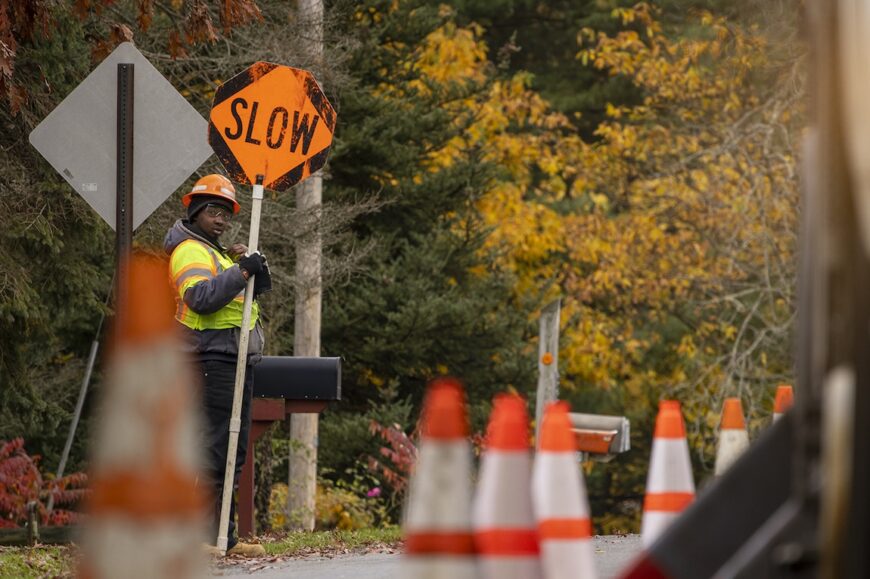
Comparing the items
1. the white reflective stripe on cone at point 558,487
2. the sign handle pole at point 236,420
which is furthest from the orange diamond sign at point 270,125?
the white reflective stripe on cone at point 558,487

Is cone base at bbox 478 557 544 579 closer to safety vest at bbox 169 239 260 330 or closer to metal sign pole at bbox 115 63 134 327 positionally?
metal sign pole at bbox 115 63 134 327

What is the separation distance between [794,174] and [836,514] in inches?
806

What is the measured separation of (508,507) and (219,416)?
608 cm

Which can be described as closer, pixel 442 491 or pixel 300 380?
pixel 442 491

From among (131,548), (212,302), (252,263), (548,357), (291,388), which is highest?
(548,357)

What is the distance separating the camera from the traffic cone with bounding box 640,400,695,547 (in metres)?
6.03

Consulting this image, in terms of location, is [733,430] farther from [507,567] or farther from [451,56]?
[451,56]

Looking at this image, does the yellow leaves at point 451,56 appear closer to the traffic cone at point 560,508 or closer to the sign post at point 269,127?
the sign post at point 269,127

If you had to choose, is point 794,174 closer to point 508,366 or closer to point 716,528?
point 508,366

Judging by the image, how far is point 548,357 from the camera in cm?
1886

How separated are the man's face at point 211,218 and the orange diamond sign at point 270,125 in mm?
1055

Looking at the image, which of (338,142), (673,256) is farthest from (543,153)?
(338,142)

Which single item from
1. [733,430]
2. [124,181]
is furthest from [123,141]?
A: [733,430]

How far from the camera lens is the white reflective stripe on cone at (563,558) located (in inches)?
200
